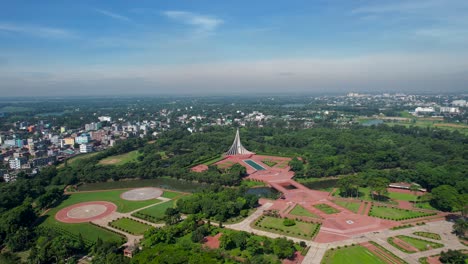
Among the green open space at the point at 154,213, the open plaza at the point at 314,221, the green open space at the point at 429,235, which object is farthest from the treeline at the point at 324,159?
the green open space at the point at 429,235

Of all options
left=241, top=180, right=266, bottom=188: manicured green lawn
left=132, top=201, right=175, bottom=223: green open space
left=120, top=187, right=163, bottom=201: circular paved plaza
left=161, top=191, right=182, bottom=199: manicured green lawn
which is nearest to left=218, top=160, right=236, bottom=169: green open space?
left=241, top=180, right=266, bottom=188: manicured green lawn

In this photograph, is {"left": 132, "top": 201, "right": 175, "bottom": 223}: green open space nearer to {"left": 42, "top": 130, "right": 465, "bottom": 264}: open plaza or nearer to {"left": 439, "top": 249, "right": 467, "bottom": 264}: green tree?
{"left": 42, "top": 130, "right": 465, "bottom": 264}: open plaza

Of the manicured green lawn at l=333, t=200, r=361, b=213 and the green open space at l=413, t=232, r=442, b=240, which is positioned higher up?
the manicured green lawn at l=333, t=200, r=361, b=213

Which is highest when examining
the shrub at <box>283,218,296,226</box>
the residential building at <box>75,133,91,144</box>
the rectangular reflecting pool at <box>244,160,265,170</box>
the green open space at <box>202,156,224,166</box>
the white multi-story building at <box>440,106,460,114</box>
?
the white multi-story building at <box>440,106,460,114</box>

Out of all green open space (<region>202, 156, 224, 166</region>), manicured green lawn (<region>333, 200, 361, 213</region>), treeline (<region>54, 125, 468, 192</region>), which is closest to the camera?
manicured green lawn (<region>333, 200, 361, 213</region>)

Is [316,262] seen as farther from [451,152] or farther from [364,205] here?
[451,152]

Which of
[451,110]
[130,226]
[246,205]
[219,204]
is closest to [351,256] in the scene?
[246,205]

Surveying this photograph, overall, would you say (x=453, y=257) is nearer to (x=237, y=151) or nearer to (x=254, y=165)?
(x=254, y=165)
